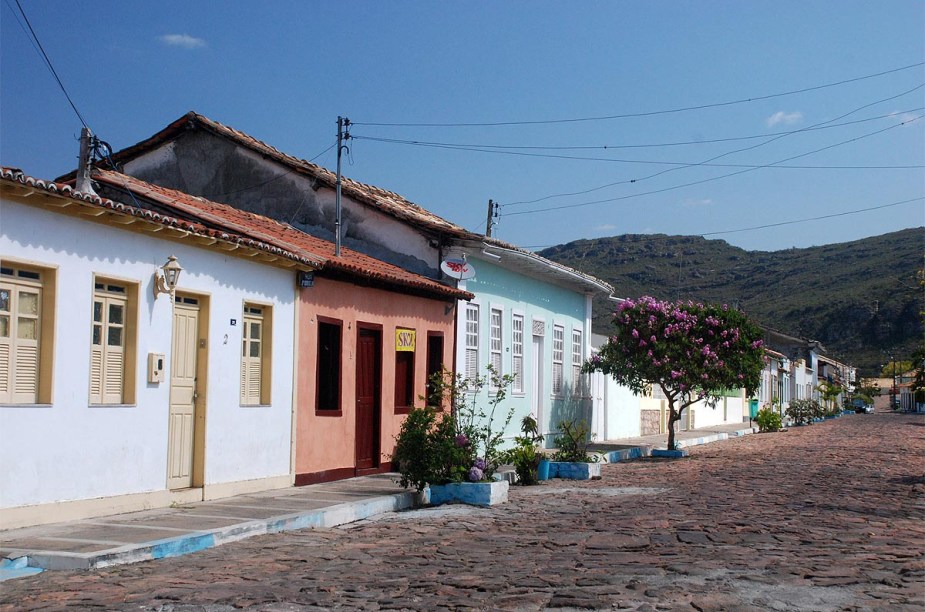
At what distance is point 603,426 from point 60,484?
754 inches

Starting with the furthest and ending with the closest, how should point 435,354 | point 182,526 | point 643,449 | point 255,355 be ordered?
1. point 643,449
2. point 435,354
3. point 255,355
4. point 182,526

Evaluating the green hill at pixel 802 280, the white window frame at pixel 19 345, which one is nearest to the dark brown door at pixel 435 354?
the white window frame at pixel 19 345

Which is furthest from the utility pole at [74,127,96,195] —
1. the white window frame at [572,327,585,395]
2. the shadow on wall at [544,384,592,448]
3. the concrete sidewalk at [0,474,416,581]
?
the white window frame at [572,327,585,395]

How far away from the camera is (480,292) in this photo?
63.7 feet

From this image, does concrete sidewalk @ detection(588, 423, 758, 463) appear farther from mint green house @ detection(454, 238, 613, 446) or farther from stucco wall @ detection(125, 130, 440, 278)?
stucco wall @ detection(125, 130, 440, 278)

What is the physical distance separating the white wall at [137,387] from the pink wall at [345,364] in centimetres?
48

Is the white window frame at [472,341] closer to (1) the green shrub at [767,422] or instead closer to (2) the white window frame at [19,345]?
(2) the white window frame at [19,345]

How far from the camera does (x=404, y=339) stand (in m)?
16.7

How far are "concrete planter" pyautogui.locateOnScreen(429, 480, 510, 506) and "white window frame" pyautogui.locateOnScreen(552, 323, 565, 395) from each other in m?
10.3

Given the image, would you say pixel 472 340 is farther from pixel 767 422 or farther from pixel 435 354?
pixel 767 422

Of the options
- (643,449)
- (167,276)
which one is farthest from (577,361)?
(167,276)

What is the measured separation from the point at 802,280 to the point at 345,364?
88.2 m

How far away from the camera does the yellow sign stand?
16.5 metres

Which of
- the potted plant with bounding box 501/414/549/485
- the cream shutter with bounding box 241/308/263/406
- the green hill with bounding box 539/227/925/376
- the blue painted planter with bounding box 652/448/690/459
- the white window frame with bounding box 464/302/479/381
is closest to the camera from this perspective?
the cream shutter with bounding box 241/308/263/406
